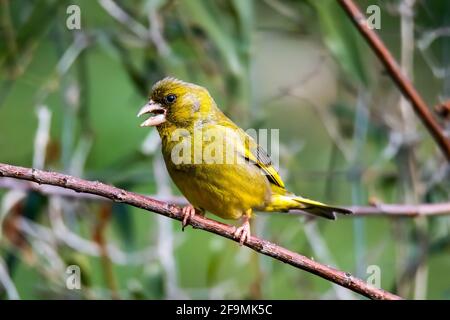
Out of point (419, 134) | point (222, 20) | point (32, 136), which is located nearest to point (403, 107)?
point (419, 134)

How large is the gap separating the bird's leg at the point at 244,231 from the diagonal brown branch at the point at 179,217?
145 millimetres

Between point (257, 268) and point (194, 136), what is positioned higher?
point (194, 136)

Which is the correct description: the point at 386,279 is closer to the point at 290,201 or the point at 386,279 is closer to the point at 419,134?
the point at 419,134

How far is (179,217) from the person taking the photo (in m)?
2.01

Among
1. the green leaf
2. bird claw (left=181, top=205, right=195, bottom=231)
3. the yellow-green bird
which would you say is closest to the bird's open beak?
the yellow-green bird

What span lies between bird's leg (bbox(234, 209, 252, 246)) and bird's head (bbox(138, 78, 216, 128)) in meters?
0.35

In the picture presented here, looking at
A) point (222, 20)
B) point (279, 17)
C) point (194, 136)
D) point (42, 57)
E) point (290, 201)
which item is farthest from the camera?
point (42, 57)

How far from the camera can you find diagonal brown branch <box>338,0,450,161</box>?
261cm

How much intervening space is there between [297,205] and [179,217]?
0.93 metres

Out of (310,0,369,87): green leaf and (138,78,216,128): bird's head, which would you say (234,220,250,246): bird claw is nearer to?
(138,78,216,128): bird's head

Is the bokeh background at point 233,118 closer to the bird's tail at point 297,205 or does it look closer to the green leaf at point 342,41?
the green leaf at point 342,41

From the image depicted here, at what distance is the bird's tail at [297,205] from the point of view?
2787 millimetres

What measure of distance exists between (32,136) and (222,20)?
5.25ft

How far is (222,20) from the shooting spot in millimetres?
3279
